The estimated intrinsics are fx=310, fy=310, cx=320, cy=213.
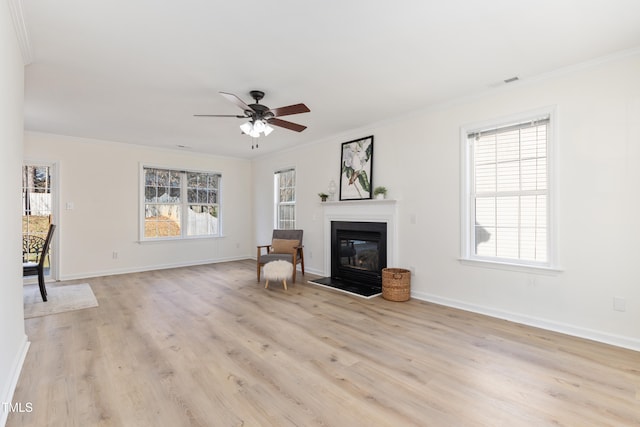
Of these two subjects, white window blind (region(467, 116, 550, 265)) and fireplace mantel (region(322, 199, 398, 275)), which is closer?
white window blind (region(467, 116, 550, 265))

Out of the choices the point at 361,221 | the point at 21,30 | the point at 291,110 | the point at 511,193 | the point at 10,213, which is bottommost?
the point at 361,221

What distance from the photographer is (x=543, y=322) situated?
10.3ft

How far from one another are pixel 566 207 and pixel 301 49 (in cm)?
290

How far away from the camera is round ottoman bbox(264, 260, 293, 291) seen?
A: 4.72 metres

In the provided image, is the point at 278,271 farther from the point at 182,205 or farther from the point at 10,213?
the point at 182,205

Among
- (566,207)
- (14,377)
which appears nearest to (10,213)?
(14,377)

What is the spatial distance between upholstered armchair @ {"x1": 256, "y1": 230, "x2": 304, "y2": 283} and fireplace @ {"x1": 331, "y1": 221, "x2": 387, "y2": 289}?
651 millimetres

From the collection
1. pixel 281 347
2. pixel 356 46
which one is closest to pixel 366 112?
pixel 356 46

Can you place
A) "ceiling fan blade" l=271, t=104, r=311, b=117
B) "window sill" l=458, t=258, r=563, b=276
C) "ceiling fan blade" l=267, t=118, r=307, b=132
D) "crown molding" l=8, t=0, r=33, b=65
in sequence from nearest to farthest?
"crown molding" l=8, t=0, r=33, b=65 → "ceiling fan blade" l=271, t=104, r=311, b=117 → "window sill" l=458, t=258, r=563, b=276 → "ceiling fan blade" l=267, t=118, r=307, b=132

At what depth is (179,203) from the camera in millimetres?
6766

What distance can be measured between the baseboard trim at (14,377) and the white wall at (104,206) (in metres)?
3.32

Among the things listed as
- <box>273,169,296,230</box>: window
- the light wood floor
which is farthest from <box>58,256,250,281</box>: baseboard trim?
the light wood floor

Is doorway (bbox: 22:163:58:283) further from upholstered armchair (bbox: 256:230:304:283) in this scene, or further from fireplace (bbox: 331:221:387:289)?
fireplace (bbox: 331:221:387:289)

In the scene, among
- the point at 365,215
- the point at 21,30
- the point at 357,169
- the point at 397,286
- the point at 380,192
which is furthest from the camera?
the point at 357,169
